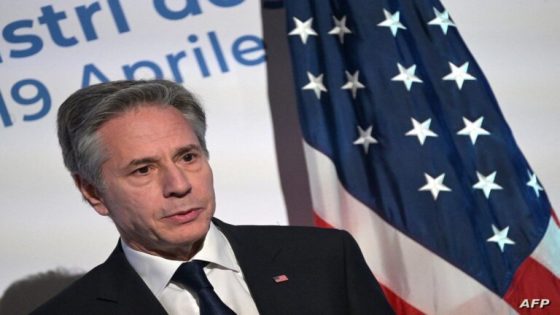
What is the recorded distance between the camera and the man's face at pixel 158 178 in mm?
2014

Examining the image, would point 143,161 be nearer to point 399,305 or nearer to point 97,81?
point 97,81

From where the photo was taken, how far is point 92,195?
7.20 feet

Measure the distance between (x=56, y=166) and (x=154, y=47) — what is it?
46 cm

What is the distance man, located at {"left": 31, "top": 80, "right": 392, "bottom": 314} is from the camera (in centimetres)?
204

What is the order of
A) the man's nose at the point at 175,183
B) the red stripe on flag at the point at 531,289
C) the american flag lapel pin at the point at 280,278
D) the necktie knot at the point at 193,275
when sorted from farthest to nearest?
1. the red stripe on flag at the point at 531,289
2. the american flag lapel pin at the point at 280,278
3. the necktie knot at the point at 193,275
4. the man's nose at the point at 175,183

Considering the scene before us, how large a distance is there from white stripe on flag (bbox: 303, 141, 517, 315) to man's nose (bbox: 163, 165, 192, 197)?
0.76 m

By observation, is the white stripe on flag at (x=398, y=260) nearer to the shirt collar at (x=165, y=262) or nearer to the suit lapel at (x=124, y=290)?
→ the shirt collar at (x=165, y=262)

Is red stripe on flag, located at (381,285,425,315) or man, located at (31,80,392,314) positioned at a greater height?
man, located at (31,80,392,314)

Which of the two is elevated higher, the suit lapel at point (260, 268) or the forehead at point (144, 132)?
the forehead at point (144, 132)

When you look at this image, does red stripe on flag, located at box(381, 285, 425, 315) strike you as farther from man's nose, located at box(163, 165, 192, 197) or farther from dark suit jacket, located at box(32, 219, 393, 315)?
man's nose, located at box(163, 165, 192, 197)

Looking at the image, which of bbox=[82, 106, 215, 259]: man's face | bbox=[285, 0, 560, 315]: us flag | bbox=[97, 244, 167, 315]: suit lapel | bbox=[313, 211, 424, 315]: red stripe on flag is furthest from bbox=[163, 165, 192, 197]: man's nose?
bbox=[313, 211, 424, 315]: red stripe on flag

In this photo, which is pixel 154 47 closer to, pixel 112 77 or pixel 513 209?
pixel 112 77

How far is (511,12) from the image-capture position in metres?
2.98

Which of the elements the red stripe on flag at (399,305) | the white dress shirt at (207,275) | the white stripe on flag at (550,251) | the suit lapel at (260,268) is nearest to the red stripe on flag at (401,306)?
the red stripe on flag at (399,305)
